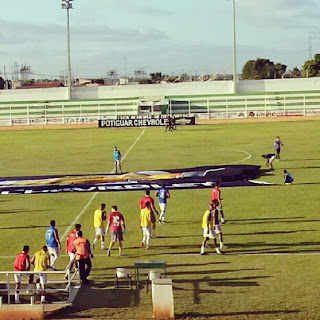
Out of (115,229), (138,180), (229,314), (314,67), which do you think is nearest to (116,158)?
(138,180)

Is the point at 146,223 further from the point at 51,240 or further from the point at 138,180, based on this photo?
the point at 138,180

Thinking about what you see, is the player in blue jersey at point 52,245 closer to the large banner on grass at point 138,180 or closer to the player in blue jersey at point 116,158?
the large banner on grass at point 138,180

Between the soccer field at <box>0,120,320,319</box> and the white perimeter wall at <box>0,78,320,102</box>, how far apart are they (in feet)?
167

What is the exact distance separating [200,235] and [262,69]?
158 meters

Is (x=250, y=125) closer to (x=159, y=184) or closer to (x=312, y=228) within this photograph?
(x=159, y=184)

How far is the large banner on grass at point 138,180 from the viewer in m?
33.6

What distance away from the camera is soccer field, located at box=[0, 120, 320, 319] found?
52.9 feet

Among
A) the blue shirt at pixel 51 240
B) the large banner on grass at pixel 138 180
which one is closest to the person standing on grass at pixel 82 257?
the blue shirt at pixel 51 240

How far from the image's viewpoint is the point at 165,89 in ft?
334

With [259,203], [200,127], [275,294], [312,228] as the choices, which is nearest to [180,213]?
[259,203]

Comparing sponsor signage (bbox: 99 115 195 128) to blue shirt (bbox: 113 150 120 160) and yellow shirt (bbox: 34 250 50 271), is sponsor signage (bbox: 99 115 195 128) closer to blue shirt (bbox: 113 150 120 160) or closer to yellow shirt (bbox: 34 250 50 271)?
blue shirt (bbox: 113 150 120 160)

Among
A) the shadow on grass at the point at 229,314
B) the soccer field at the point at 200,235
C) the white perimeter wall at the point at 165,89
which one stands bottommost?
the shadow on grass at the point at 229,314

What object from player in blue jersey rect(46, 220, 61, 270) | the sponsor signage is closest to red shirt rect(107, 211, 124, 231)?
player in blue jersey rect(46, 220, 61, 270)

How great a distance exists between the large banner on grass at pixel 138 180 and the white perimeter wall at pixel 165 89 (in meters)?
63.4
